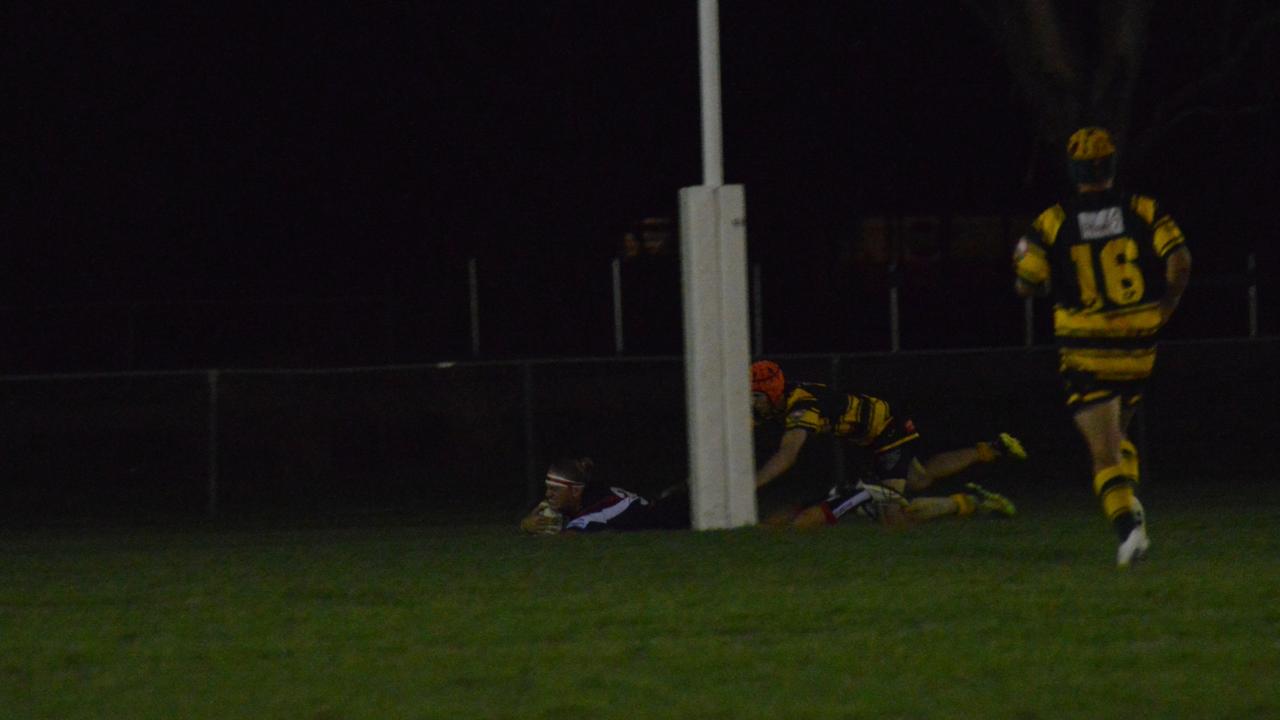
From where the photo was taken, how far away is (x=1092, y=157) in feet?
27.8

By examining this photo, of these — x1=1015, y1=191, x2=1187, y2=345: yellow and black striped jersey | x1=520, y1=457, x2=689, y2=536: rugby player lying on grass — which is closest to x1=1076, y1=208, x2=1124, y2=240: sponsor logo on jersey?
x1=1015, y1=191, x2=1187, y2=345: yellow and black striped jersey

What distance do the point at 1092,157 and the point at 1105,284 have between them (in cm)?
54

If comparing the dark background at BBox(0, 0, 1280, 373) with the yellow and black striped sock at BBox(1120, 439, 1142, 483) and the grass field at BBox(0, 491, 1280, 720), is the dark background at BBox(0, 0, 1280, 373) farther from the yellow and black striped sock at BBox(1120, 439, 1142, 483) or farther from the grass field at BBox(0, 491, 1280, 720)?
the grass field at BBox(0, 491, 1280, 720)

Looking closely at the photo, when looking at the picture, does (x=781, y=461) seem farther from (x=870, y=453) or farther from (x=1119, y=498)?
(x=1119, y=498)

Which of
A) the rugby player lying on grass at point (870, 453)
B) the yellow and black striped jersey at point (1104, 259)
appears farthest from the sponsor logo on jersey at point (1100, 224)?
the rugby player lying on grass at point (870, 453)

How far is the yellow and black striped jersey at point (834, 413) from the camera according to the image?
39.5 feet

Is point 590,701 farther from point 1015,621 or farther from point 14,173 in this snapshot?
point 14,173

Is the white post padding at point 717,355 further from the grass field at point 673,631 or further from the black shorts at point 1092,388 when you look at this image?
the black shorts at point 1092,388

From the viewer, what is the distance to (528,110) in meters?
26.9

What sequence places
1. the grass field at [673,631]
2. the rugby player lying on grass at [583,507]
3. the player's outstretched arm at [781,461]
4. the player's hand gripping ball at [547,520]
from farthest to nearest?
the player's hand gripping ball at [547,520] → the rugby player lying on grass at [583,507] → the player's outstretched arm at [781,461] → the grass field at [673,631]

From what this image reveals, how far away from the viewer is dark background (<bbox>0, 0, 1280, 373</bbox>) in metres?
26.4

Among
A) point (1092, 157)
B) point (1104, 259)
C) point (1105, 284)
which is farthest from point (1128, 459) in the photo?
point (1092, 157)

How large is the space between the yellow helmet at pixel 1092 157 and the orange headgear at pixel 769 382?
3.79m

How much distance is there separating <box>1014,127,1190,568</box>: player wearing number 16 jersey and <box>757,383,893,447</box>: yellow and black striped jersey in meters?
3.45
